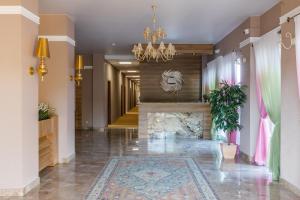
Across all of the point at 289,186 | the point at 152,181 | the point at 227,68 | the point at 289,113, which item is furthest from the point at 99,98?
the point at 289,186

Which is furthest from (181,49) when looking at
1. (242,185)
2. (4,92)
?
(4,92)

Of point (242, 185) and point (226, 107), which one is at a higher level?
point (226, 107)

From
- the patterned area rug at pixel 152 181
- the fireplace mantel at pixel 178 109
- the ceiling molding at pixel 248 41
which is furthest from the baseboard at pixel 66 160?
the ceiling molding at pixel 248 41

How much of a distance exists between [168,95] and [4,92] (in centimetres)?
889

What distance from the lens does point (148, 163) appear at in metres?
6.46

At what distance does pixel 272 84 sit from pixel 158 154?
302 centimetres

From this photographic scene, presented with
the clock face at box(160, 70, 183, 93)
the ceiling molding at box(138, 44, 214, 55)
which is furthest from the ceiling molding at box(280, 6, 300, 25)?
the clock face at box(160, 70, 183, 93)

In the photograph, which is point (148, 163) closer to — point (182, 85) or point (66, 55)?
point (66, 55)

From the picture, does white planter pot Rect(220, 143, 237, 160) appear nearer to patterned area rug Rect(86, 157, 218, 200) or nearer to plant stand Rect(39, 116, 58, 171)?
patterned area rug Rect(86, 157, 218, 200)

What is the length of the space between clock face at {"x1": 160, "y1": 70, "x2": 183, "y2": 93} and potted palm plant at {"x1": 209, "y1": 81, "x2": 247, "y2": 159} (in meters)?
5.54

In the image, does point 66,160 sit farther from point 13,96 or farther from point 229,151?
point 229,151

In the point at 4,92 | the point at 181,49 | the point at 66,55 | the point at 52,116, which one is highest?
the point at 181,49

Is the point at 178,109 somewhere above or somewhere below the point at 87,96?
below

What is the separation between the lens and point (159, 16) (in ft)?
22.0
